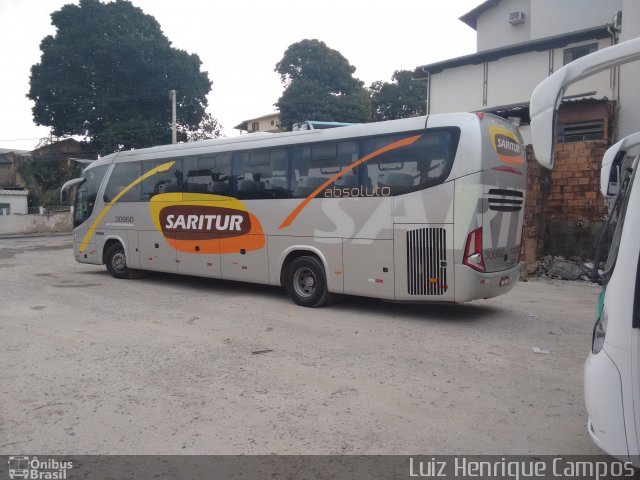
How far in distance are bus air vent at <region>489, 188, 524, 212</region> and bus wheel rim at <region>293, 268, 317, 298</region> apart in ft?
11.0

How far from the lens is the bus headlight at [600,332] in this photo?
3.08 m

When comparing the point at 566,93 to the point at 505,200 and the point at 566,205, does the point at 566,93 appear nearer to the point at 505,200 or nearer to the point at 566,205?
the point at 566,205

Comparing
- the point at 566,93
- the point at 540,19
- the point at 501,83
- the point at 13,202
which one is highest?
the point at 540,19

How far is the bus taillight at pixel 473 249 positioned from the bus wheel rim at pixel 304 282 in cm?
289

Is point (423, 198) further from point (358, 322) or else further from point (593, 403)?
point (593, 403)

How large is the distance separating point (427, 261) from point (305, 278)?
2.55 meters

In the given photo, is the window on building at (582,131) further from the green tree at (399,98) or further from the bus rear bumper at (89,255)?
the green tree at (399,98)

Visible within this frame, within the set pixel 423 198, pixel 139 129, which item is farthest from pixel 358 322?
pixel 139 129

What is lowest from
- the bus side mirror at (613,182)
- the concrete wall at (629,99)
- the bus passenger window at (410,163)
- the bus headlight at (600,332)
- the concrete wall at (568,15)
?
the bus headlight at (600,332)

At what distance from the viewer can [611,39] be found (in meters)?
20.1

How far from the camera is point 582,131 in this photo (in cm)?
1797

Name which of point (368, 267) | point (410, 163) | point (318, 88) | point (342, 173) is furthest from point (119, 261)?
point (318, 88)

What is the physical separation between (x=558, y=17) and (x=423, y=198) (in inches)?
865

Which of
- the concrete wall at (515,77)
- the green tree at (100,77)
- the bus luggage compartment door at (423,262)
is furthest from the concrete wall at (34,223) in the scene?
the bus luggage compartment door at (423,262)
